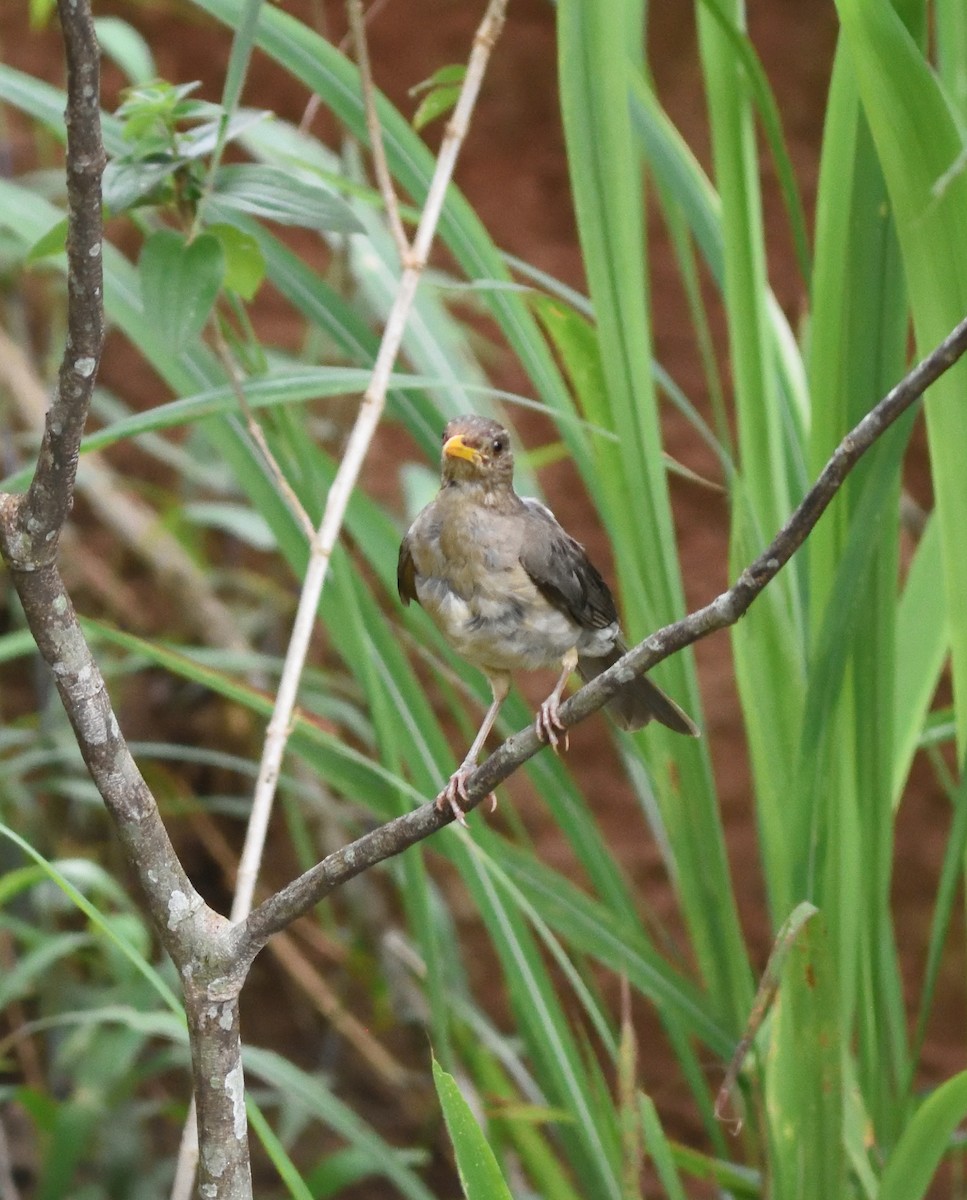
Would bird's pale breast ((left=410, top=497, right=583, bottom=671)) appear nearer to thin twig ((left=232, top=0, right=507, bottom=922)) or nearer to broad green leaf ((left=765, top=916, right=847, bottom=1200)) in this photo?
thin twig ((left=232, top=0, right=507, bottom=922))

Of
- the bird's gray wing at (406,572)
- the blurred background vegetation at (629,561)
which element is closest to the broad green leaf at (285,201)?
the blurred background vegetation at (629,561)

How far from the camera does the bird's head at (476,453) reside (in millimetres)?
1447

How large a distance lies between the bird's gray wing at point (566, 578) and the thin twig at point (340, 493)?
0.81 feet

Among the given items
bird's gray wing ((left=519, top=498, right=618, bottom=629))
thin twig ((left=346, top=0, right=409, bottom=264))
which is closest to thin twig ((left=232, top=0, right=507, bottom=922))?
thin twig ((left=346, top=0, right=409, bottom=264))

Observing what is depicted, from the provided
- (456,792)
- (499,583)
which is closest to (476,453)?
(499,583)

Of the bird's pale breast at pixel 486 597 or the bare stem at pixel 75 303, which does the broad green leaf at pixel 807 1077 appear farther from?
the bare stem at pixel 75 303

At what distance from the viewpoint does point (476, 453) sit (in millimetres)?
1457

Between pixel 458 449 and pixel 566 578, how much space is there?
17 cm

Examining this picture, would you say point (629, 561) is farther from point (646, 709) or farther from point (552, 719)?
point (552, 719)

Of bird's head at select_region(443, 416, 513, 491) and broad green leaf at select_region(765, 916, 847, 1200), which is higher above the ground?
bird's head at select_region(443, 416, 513, 491)

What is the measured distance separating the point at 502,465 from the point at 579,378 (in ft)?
0.42

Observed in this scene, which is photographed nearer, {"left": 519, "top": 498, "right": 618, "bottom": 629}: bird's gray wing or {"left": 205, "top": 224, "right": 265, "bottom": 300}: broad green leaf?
{"left": 205, "top": 224, "right": 265, "bottom": 300}: broad green leaf

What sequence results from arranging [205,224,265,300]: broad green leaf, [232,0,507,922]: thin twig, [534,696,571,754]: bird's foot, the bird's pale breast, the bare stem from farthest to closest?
the bird's pale breast, [205,224,265,300]: broad green leaf, [232,0,507,922]: thin twig, [534,696,571,754]: bird's foot, the bare stem

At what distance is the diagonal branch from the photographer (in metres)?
0.75
